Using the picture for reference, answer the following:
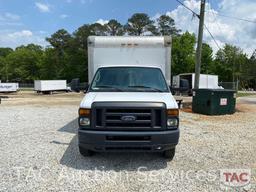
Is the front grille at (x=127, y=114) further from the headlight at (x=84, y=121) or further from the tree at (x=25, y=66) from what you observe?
the tree at (x=25, y=66)

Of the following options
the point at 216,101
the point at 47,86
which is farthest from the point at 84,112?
the point at 47,86

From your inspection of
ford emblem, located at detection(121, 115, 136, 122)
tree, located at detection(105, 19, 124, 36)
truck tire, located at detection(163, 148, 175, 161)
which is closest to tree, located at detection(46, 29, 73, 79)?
tree, located at detection(105, 19, 124, 36)

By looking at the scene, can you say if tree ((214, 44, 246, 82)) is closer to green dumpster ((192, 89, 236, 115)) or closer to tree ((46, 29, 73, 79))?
tree ((46, 29, 73, 79))

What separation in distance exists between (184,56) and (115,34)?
21309mm

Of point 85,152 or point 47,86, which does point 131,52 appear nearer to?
point 85,152

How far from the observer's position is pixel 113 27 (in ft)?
244

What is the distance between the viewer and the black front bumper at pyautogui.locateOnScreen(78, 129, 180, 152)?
5.34 m

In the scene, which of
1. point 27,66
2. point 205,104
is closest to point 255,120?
point 205,104

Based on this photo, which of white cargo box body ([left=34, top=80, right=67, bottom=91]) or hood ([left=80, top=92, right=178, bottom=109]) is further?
white cargo box body ([left=34, top=80, right=67, bottom=91])

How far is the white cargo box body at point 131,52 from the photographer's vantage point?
8.61 m

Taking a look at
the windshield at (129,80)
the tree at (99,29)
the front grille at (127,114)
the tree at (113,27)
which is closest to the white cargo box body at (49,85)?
the tree at (99,29)

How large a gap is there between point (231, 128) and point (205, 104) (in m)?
3.98

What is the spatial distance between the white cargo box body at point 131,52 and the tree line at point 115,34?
51.0m

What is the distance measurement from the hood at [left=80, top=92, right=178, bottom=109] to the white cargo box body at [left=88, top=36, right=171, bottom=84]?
2.63 meters
